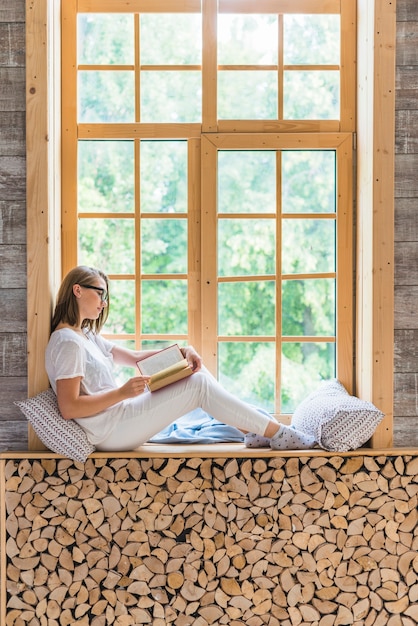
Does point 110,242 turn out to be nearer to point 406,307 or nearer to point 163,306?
point 163,306

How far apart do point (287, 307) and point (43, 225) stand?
1.16 m

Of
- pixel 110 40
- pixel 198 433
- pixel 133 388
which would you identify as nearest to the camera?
pixel 133 388

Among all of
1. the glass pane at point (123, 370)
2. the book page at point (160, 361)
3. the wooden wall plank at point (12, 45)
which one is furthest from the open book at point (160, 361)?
the wooden wall plank at point (12, 45)

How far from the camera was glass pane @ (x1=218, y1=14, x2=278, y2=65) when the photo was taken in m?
3.14

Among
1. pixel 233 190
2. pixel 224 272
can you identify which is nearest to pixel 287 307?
pixel 224 272

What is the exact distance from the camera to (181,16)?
3.14m

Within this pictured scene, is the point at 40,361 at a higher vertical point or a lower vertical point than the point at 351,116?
lower

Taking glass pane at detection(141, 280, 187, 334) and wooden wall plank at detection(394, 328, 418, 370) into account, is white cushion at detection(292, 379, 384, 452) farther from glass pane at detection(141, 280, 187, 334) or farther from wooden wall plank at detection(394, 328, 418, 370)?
glass pane at detection(141, 280, 187, 334)

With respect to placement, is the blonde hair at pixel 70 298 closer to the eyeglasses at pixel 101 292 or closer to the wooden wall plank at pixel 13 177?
the eyeglasses at pixel 101 292

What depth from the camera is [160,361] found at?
286 centimetres

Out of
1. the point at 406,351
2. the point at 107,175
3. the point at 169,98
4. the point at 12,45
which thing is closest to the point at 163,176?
the point at 107,175

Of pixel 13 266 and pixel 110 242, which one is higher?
pixel 110 242

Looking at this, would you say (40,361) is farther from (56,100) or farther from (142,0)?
(142,0)

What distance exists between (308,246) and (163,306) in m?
0.73
